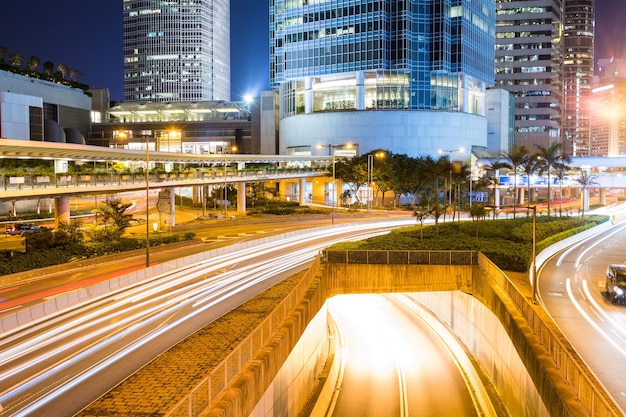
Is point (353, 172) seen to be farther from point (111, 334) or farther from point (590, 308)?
point (111, 334)

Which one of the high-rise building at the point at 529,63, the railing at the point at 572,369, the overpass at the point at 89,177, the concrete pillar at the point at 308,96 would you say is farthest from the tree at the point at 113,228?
the high-rise building at the point at 529,63

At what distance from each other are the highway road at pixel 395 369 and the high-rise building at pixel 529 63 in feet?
468

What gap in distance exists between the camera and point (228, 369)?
15.0m

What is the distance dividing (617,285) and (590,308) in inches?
99.0

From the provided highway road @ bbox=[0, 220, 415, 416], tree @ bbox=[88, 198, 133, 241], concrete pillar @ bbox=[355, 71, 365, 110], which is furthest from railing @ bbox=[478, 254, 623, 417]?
concrete pillar @ bbox=[355, 71, 365, 110]

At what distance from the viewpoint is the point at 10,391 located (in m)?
16.1

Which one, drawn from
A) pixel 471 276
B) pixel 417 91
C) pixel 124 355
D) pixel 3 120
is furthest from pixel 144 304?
pixel 417 91

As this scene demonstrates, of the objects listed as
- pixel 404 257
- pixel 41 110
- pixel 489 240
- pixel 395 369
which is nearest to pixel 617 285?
pixel 404 257

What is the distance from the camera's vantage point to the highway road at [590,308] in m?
21.2

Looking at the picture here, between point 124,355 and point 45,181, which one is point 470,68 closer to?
point 45,181

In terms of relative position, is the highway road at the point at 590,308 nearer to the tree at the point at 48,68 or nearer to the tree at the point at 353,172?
the tree at the point at 353,172

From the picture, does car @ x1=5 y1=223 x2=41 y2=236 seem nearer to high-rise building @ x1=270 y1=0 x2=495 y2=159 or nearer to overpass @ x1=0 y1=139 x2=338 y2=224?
overpass @ x1=0 y1=139 x2=338 y2=224

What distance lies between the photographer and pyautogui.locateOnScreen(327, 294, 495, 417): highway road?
2545 cm

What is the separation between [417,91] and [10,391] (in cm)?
11179
